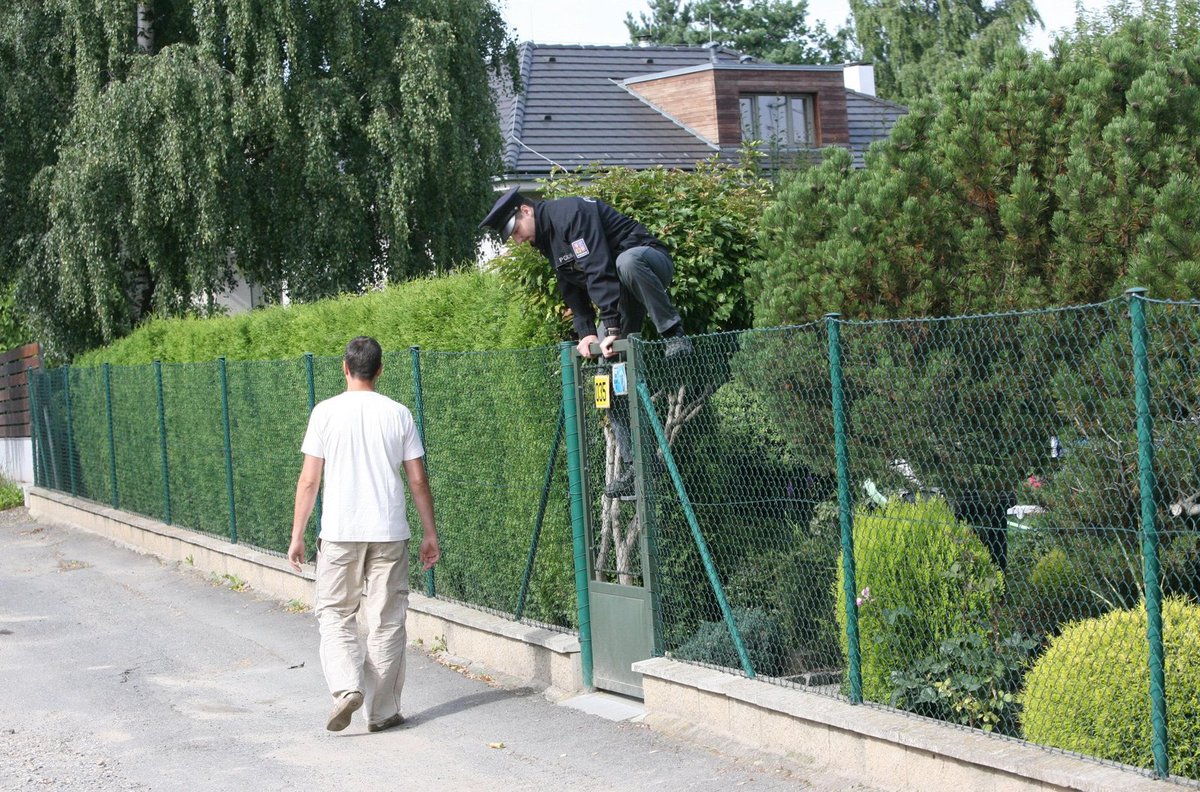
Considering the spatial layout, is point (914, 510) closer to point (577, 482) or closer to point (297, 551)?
point (577, 482)

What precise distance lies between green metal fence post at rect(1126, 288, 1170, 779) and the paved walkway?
1399mm

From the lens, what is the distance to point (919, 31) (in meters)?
47.9

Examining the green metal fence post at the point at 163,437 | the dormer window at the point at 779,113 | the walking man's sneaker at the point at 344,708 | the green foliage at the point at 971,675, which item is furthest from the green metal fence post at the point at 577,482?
the dormer window at the point at 779,113

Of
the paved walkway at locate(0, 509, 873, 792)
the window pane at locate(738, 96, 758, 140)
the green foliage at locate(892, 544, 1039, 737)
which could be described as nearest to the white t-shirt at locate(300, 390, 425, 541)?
the paved walkway at locate(0, 509, 873, 792)

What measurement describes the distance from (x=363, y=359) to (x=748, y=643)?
2.35 metres

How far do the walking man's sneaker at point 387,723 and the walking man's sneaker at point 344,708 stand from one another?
0.21 m

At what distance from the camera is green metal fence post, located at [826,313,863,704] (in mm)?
5730

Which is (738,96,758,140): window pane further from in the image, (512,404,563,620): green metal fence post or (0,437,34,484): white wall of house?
(512,404,563,620): green metal fence post

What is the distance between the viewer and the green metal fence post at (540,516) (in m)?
7.78

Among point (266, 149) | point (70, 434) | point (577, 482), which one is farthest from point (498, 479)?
point (70, 434)

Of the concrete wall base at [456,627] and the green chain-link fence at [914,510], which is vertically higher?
the green chain-link fence at [914,510]

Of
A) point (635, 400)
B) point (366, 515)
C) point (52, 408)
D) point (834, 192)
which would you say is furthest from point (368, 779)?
point (52, 408)

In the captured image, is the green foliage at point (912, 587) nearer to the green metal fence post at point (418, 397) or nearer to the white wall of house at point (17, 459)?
the green metal fence post at point (418, 397)

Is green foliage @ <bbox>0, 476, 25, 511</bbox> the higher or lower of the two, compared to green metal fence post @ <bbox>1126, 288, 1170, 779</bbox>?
lower
